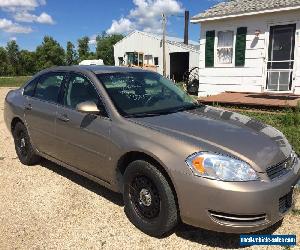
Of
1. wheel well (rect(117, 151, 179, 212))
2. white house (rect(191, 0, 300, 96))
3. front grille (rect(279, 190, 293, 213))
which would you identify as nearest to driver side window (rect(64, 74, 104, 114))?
wheel well (rect(117, 151, 179, 212))

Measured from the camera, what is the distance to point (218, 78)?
14312 millimetres

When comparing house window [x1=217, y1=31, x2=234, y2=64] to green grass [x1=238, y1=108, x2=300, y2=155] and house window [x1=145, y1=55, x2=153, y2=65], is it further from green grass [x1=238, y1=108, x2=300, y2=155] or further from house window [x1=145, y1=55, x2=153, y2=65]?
house window [x1=145, y1=55, x2=153, y2=65]

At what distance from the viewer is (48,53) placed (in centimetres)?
8069

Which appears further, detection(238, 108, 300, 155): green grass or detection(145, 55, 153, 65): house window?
detection(145, 55, 153, 65): house window

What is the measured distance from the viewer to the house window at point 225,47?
13.8 m

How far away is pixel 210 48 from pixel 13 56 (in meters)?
73.9

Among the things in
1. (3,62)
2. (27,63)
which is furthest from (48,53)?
(3,62)

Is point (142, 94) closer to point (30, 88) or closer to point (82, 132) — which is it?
point (82, 132)

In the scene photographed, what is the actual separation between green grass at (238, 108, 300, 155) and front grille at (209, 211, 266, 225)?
10.4 feet

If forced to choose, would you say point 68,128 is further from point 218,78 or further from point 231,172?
point 218,78

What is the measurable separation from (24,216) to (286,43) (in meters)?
11.0

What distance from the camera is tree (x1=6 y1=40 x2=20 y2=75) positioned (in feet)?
251

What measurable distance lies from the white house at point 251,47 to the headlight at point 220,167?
10.1m

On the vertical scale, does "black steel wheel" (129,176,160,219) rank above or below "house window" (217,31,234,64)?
below
